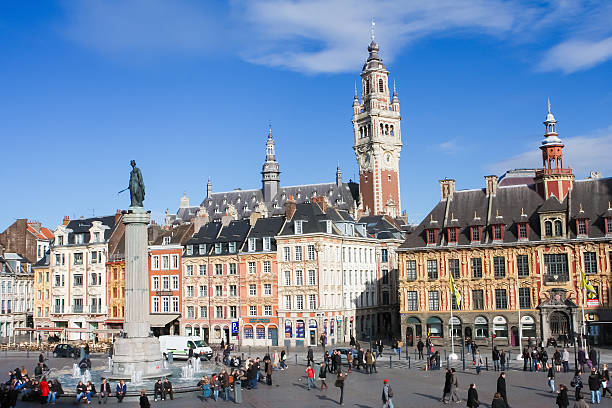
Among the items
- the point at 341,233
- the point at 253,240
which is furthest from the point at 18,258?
the point at 341,233

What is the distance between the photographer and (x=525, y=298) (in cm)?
5903

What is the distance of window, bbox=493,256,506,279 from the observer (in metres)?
60.1

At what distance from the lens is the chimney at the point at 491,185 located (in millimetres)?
63325

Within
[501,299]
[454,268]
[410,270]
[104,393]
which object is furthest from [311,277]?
[104,393]

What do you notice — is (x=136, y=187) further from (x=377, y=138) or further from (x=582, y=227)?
(x=377, y=138)

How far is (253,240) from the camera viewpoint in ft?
234

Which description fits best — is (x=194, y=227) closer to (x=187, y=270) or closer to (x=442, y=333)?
(x=187, y=270)

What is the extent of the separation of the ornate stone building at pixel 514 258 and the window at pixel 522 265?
9 cm

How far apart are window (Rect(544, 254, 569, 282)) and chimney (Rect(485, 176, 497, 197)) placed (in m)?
8.03

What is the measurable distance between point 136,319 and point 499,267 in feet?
114

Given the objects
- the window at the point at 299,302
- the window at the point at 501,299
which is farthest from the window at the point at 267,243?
the window at the point at 501,299

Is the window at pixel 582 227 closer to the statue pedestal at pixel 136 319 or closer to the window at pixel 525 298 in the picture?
the window at pixel 525 298

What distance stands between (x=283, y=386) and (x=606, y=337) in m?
30.9

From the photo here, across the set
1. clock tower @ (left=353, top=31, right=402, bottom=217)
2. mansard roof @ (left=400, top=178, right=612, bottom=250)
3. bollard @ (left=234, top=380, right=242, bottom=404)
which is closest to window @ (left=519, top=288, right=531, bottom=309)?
mansard roof @ (left=400, top=178, right=612, bottom=250)
